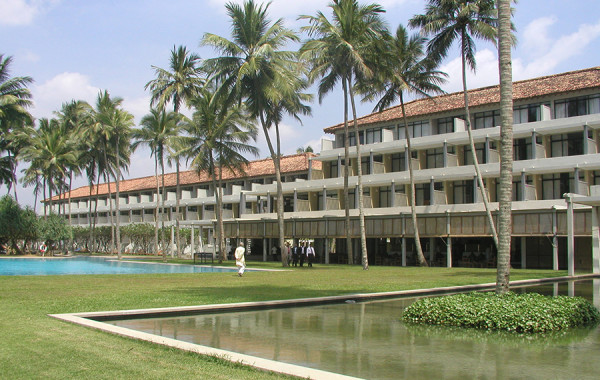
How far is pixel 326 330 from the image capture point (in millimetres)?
11445

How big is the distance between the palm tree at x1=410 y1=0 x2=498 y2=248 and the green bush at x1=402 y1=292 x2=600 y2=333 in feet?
77.7

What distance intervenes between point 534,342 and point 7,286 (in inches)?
641

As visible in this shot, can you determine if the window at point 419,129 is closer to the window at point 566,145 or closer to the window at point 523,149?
the window at point 523,149

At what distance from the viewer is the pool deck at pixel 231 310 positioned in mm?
7477

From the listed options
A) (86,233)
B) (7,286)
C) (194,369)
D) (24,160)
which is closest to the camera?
(194,369)

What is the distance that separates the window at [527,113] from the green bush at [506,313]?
1293 inches

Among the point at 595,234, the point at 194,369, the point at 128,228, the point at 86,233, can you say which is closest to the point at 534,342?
the point at 194,369

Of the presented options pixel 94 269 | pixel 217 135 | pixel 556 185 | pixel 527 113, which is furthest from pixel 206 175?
pixel 556 185

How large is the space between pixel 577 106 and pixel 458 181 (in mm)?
9806

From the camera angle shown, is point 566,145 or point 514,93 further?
point 514,93

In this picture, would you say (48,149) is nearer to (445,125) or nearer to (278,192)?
(278,192)

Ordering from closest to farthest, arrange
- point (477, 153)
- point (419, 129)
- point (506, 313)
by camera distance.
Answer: point (506, 313)
point (477, 153)
point (419, 129)

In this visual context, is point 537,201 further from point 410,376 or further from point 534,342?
point 410,376

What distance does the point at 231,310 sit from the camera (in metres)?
14.0
